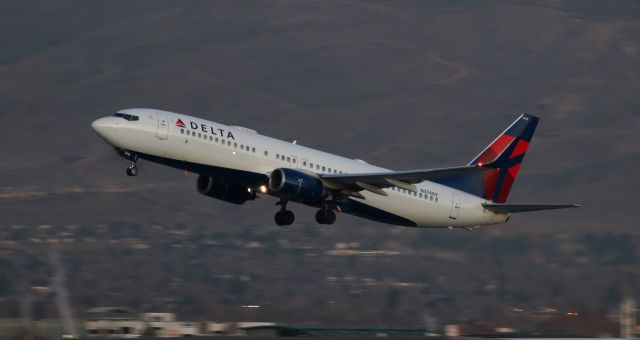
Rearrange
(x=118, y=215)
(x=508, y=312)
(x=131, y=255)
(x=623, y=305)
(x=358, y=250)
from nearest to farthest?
(x=623, y=305) < (x=508, y=312) < (x=358, y=250) < (x=131, y=255) < (x=118, y=215)

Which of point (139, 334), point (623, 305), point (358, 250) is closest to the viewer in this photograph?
point (139, 334)

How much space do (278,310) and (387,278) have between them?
1332 centimetres

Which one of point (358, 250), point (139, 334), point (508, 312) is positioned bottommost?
point (139, 334)

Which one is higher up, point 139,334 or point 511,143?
point 511,143

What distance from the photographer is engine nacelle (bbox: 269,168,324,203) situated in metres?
54.6

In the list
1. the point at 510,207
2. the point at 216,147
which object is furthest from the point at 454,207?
the point at 216,147

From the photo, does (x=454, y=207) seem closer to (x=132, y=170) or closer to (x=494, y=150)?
(x=494, y=150)

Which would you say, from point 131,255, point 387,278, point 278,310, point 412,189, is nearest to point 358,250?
point 387,278

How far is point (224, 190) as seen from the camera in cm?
5888

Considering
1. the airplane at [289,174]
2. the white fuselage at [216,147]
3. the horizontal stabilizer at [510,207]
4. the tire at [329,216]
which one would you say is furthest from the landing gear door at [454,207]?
the tire at [329,216]

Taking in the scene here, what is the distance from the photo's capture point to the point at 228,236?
124 meters

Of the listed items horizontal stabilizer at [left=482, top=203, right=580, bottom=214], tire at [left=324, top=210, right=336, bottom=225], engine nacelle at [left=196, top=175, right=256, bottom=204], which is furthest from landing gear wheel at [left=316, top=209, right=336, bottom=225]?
horizontal stabilizer at [left=482, top=203, right=580, bottom=214]

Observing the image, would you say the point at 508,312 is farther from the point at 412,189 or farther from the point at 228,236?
the point at 228,236

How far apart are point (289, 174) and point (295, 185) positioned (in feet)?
1.68
